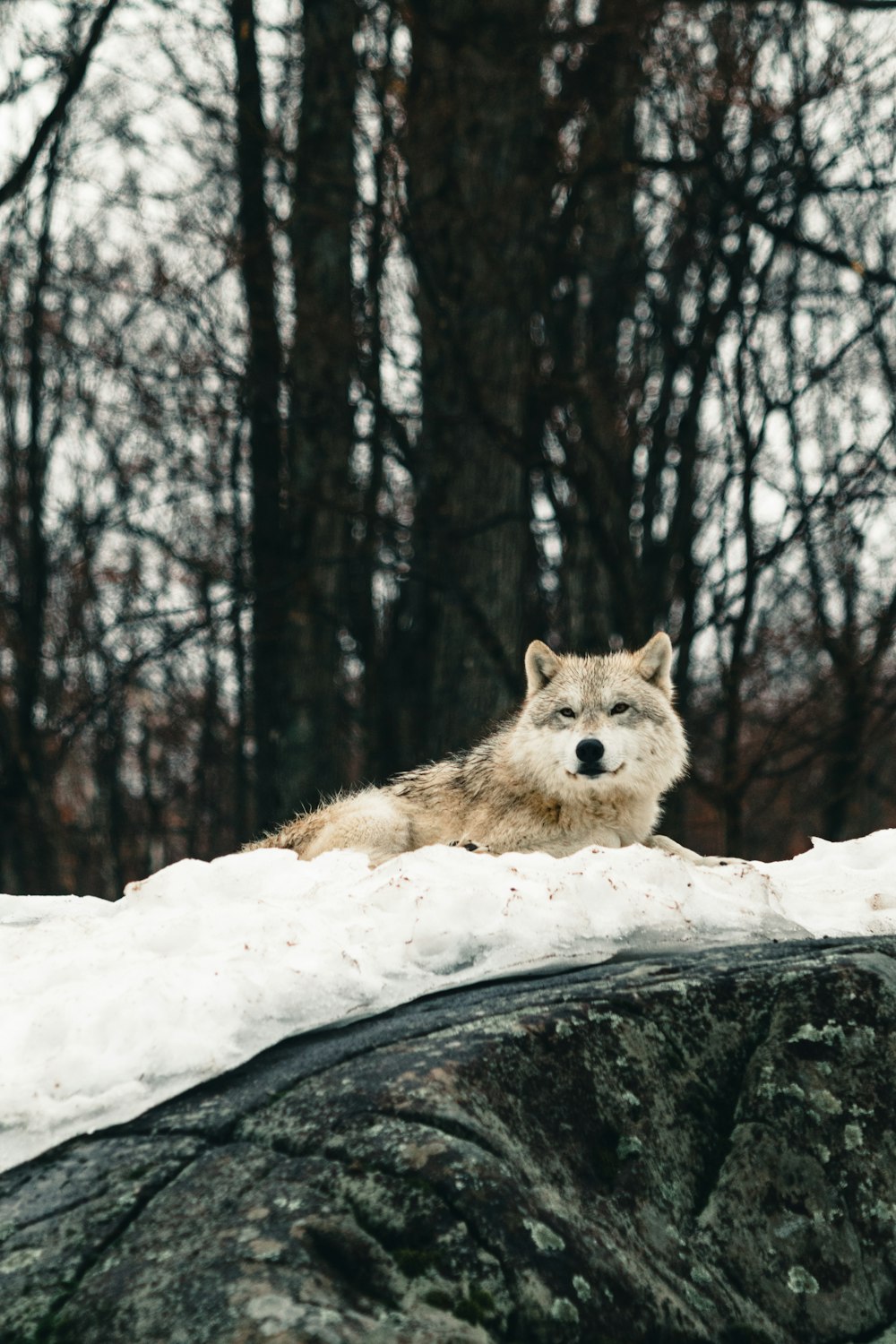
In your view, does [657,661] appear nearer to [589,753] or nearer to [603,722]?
[603,722]

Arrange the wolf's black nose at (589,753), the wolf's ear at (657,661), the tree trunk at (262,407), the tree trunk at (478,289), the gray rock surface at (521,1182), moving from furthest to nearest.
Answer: the tree trunk at (262,407) < the tree trunk at (478,289) < the wolf's ear at (657,661) < the wolf's black nose at (589,753) < the gray rock surface at (521,1182)

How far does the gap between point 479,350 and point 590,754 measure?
5.44 metres

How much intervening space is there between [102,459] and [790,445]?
37.5ft

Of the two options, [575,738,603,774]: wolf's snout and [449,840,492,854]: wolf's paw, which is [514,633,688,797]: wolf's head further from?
[449,840,492,854]: wolf's paw

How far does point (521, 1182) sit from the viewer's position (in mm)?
3230

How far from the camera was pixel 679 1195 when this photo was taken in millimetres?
3613

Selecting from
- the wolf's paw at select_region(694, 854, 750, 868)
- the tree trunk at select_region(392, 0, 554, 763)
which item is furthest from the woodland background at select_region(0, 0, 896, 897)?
the wolf's paw at select_region(694, 854, 750, 868)

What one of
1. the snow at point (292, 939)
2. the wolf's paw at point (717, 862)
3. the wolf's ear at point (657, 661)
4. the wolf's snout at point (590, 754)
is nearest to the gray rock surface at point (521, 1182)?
the snow at point (292, 939)

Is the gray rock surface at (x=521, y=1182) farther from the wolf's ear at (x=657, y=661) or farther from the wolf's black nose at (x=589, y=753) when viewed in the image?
the wolf's ear at (x=657, y=661)

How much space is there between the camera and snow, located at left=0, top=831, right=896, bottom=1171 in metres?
3.60

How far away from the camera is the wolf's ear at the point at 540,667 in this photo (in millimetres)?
7812

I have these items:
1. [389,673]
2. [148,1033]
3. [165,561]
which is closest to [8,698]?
[165,561]

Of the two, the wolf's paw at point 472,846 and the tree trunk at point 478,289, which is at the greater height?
the tree trunk at point 478,289

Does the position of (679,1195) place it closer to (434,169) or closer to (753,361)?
(434,169)
